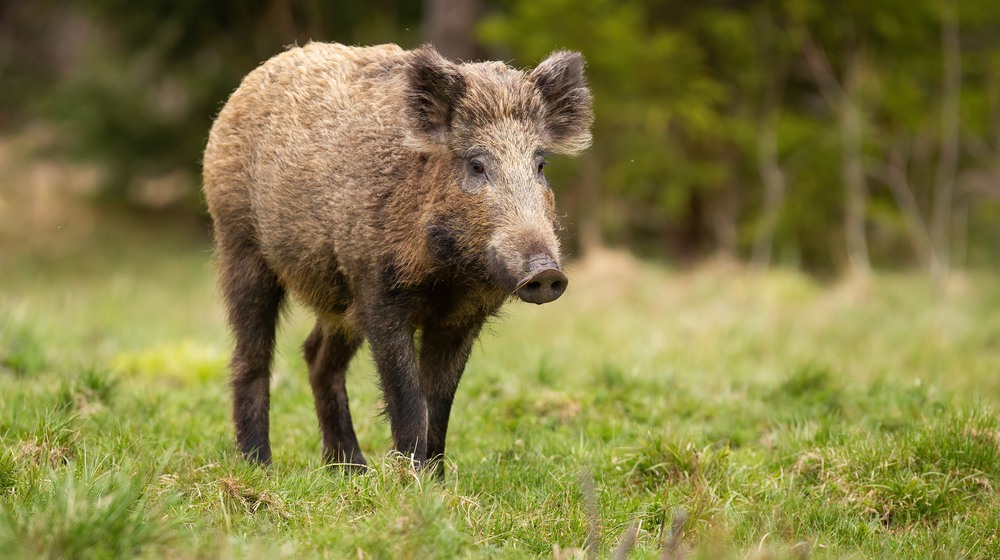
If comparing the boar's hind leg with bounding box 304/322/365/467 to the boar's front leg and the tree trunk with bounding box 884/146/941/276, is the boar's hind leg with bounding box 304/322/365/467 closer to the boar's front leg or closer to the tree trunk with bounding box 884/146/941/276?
the boar's front leg

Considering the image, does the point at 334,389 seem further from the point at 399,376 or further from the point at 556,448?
the point at 556,448

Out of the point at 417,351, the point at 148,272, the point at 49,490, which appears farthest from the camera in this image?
the point at 148,272

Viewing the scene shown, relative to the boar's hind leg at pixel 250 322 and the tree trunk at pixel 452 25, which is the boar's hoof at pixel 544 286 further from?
the tree trunk at pixel 452 25

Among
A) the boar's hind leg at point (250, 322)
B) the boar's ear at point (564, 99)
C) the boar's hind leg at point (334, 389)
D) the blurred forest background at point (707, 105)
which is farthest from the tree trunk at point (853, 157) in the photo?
the boar's hind leg at point (250, 322)

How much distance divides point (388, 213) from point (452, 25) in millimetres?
9820

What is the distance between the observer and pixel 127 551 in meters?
3.33

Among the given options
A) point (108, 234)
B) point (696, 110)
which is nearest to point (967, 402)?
point (696, 110)

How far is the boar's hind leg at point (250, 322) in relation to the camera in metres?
5.53

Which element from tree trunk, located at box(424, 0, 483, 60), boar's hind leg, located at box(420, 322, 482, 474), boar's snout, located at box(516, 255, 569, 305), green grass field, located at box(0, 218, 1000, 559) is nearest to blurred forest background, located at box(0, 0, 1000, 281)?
tree trunk, located at box(424, 0, 483, 60)

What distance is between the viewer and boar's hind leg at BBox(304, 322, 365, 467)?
5.57 m

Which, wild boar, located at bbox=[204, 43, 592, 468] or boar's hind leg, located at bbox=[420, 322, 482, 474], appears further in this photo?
boar's hind leg, located at bbox=[420, 322, 482, 474]

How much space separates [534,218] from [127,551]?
6.62 feet

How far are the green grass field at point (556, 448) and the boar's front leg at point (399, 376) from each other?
0.73 ft

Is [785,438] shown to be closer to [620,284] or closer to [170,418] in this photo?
[170,418]
